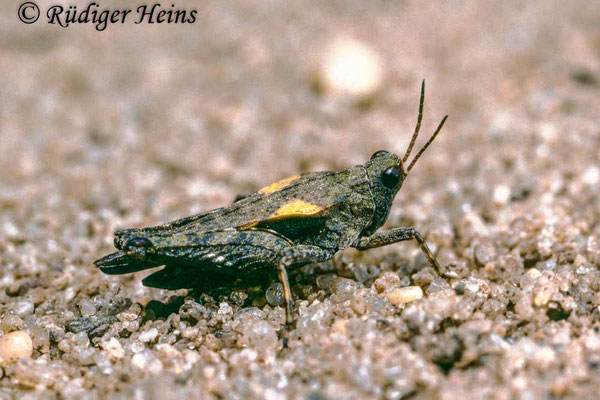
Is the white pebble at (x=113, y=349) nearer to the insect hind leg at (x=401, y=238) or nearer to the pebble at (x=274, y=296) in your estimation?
the pebble at (x=274, y=296)

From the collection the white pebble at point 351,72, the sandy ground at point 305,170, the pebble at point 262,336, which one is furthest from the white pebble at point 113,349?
the white pebble at point 351,72

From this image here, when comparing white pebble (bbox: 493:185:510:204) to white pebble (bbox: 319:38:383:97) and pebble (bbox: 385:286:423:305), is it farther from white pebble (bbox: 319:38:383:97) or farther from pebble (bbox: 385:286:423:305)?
white pebble (bbox: 319:38:383:97)

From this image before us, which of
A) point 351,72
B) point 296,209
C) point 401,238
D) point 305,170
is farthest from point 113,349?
point 351,72

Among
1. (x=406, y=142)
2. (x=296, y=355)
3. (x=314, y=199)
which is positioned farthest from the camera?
(x=406, y=142)

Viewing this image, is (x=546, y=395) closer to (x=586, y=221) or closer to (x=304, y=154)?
(x=586, y=221)

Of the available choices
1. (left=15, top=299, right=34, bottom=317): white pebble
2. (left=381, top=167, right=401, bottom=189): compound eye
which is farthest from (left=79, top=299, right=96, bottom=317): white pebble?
(left=381, top=167, right=401, bottom=189): compound eye

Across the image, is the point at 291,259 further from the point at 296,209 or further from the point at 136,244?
the point at 136,244

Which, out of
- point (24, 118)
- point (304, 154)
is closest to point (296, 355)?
point (304, 154)
